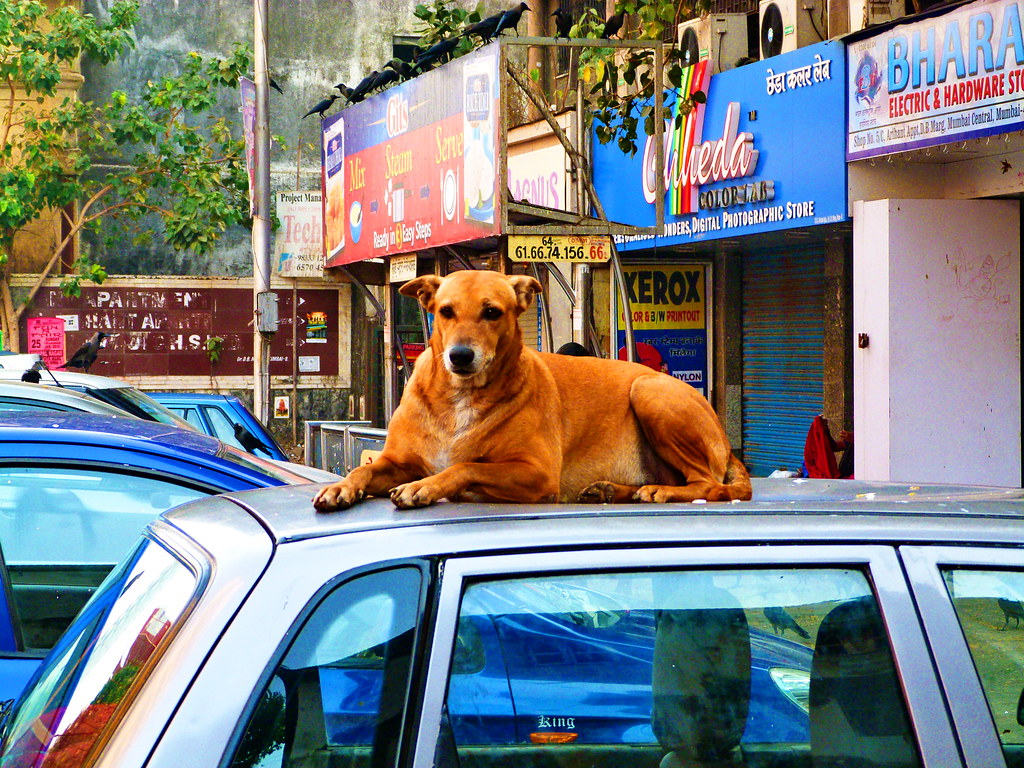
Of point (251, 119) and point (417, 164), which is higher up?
point (251, 119)

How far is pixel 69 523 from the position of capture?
3.92 metres

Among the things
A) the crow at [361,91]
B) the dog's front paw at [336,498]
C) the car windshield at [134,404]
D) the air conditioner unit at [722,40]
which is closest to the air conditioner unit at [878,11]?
the air conditioner unit at [722,40]

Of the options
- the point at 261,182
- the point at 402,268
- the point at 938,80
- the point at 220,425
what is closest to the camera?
the point at 938,80

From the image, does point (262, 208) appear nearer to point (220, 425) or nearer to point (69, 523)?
point (220, 425)

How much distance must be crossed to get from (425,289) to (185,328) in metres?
17.6

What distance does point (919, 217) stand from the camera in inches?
375

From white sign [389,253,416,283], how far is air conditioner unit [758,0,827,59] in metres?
4.18

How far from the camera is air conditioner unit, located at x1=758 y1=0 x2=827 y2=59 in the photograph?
10953 millimetres

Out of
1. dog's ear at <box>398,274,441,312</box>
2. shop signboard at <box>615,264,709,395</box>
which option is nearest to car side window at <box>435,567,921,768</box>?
dog's ear at <box>398,274,441,312</box>

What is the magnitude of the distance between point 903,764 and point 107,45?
18.7 metres

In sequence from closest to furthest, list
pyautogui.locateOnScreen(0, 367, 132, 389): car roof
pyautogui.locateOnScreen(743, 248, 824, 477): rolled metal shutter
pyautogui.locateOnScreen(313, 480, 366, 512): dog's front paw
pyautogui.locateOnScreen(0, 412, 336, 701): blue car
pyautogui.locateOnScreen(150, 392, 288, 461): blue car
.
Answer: pyautogui.locateOnScreen(313, 480, 366, 512): dog's front paw < pyautogui.locateOnScreen(0, 412, 336, 701): blue car < pyautogui.locateOnScreen(0, 367, 132, 389): car roof < pyautogui.locateOnScreen(150, 392, 288, 461): blue car < pyautogui.locateOnScreen(743, 248, 824, 477): rolled metal shutter

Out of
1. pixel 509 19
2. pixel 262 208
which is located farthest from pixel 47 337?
A: pixel 509 19

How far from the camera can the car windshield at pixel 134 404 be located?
7.00 meters

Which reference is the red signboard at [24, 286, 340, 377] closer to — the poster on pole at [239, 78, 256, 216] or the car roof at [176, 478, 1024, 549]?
the poster on pole at [239, 78, 256, 216]
